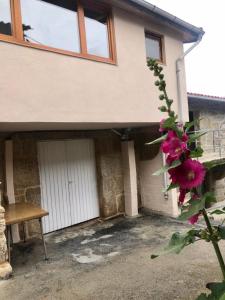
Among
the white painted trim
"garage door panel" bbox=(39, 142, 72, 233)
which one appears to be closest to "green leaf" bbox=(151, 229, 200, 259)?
the white painted trim

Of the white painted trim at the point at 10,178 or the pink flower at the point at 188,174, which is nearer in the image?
the pink flower at the point at 188,174

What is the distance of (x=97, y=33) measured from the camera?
6.12 meters

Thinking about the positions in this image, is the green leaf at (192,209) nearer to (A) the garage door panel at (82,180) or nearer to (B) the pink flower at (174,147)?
(B) the pink flower at (174,147)

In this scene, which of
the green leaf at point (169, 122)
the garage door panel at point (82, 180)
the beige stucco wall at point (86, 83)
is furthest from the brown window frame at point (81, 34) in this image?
the green leaf at point (169, 122)

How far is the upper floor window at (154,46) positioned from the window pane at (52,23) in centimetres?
251

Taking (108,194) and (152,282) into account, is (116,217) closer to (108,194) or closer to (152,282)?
(108,194)

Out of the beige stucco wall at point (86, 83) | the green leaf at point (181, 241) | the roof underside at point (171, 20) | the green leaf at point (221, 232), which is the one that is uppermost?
the roof underside at point (171, 20)

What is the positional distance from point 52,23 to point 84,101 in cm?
164

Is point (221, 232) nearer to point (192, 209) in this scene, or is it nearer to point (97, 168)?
point (192, 209)

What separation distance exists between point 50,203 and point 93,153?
6.85 ft

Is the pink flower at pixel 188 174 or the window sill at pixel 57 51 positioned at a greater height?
the window sill at pixel 57 51

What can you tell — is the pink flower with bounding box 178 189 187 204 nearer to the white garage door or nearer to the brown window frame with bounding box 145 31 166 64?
the white garage door

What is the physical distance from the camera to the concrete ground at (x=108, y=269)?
4121 millimetres

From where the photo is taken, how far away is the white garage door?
24.1 feet
